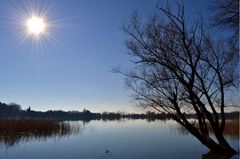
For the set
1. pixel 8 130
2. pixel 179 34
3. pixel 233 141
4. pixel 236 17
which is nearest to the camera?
pixel 236 17

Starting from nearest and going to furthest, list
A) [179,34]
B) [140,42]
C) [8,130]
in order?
[179,34] < [140,42] < [8,130]

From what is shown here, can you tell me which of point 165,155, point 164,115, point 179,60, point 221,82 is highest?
point 179,60

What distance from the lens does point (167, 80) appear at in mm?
13609

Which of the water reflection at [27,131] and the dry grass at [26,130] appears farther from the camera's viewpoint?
the dry grass at [26,130]

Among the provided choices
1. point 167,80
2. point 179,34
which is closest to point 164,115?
point 167,80

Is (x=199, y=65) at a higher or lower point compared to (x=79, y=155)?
higher

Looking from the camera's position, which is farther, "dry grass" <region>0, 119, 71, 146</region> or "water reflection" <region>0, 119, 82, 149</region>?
"dry grass" <region>0, 119, 71, 146</region>

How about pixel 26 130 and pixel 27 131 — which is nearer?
pixel 27 131

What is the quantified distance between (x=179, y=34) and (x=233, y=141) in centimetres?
966

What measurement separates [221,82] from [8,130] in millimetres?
16547

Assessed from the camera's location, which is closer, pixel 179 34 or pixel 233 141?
pixel 179 34

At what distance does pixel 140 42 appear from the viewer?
13555 mm

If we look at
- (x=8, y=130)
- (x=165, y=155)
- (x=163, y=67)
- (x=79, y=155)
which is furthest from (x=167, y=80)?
(x=8, y=130)

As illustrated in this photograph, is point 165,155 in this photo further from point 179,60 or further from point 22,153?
point 22,153
